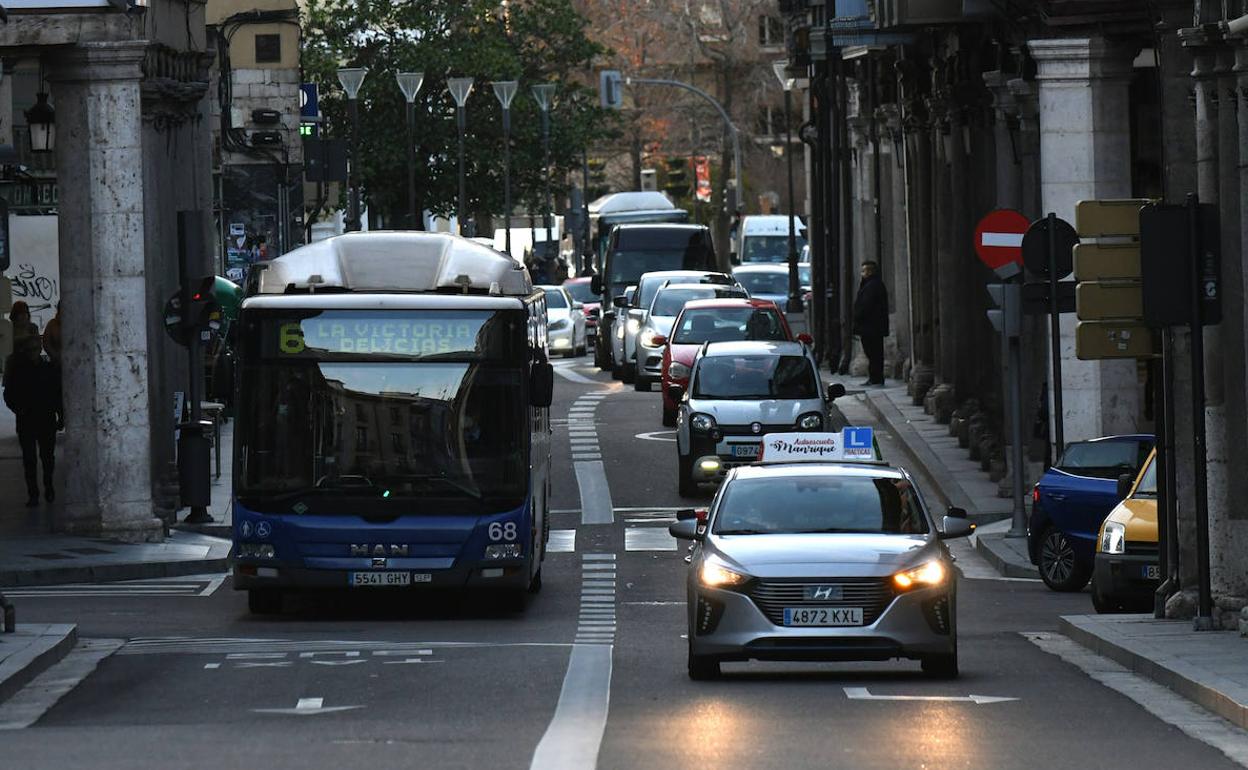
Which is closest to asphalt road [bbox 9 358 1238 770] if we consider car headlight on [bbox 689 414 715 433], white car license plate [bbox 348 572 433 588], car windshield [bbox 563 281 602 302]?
white car license plate [bbox 348 572 433 588]

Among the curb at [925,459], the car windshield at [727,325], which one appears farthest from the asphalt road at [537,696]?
the car windshield at [727,325]

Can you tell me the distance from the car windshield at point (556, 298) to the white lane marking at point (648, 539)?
103 ft

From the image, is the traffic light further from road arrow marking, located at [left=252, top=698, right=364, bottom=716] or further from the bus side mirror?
road arrow marking, located at [left=252, top=698, right=364, bottom=716]

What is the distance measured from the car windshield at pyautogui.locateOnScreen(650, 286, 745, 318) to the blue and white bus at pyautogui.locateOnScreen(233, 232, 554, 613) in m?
24.0

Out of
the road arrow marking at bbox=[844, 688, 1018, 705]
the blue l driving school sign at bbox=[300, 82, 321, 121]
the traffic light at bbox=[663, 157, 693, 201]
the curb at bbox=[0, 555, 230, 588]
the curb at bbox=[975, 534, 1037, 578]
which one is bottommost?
the curb at bbox=[975, 534, 1037, 578]

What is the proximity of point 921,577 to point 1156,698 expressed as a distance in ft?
5.17

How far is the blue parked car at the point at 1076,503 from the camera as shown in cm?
2453

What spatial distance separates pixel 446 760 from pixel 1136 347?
860cm

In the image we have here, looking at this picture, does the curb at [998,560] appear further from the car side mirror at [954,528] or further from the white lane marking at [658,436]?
the white lane marking at [658,436]

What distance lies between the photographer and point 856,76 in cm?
5300

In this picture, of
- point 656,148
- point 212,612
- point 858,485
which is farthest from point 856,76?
point 656,148

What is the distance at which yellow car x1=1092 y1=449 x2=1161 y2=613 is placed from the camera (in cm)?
2209

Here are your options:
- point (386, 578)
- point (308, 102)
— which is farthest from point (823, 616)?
point (308, 102)

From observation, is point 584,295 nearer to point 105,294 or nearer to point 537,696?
point 105,294
